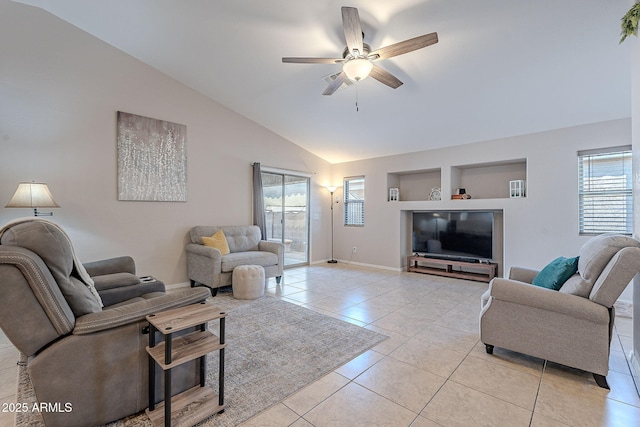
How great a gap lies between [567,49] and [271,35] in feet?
10.2

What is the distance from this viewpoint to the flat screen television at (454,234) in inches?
197

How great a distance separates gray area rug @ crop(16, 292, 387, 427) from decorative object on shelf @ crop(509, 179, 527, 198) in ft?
11.7

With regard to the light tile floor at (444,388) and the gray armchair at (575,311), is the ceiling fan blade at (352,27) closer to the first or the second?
the gray armchair at (575,311)

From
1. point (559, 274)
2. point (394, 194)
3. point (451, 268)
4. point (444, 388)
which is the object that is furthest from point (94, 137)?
point (451, 268)

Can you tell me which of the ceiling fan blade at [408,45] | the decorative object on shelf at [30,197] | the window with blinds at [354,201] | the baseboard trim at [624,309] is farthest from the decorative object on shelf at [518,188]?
the decorative object on shelf at [30,197]

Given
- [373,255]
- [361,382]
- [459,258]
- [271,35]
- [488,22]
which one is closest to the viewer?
[361,382]

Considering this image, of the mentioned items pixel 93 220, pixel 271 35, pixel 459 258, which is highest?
pixel 271 35

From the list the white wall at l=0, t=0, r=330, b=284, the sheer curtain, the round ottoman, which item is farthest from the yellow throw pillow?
the sheer curtain

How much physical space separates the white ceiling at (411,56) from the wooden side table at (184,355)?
2903 millimetres

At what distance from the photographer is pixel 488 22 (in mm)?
2689

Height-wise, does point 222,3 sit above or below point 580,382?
above

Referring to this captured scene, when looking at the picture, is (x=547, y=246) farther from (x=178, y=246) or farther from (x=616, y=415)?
(x=178, y=246)

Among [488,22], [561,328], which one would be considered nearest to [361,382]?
[561,328]

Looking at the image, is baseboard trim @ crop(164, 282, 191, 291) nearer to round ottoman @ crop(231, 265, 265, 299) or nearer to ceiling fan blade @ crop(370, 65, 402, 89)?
round ottoman @ crop(231, 265, 265, 299)
